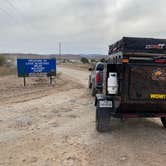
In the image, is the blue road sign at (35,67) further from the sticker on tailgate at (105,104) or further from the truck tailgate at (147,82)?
the truck tailgate at (147,82)

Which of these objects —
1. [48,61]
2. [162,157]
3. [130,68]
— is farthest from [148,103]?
[48,61]

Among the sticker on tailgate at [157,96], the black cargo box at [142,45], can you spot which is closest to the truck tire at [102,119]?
the sticker on tailgate at [157,96]

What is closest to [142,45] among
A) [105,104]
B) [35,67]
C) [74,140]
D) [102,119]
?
[105,104]

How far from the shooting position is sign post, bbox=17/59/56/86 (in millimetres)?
19328

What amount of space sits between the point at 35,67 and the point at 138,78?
14271mm

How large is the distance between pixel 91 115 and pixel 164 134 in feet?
9.34

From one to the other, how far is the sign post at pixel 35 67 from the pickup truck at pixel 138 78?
536 inches

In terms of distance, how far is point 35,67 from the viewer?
64.4 ft

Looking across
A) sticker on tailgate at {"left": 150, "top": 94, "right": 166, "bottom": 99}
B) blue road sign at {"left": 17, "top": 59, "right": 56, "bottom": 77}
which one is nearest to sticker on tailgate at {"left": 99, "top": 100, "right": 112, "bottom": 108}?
sticker on tailgate at {"left": 150, "top": 94, "right": 166, "bottom": 99}

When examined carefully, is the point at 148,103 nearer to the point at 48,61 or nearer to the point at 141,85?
the point at 141,85

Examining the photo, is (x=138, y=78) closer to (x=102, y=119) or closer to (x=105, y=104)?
(x=105, y=104)

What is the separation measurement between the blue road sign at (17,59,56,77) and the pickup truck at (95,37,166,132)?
13.6m

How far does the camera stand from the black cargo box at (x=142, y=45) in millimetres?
6375

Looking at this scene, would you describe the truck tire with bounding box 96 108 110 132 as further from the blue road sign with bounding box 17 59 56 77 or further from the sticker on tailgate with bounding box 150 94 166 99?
the blue road sign with bounding box 17 59 56 77
